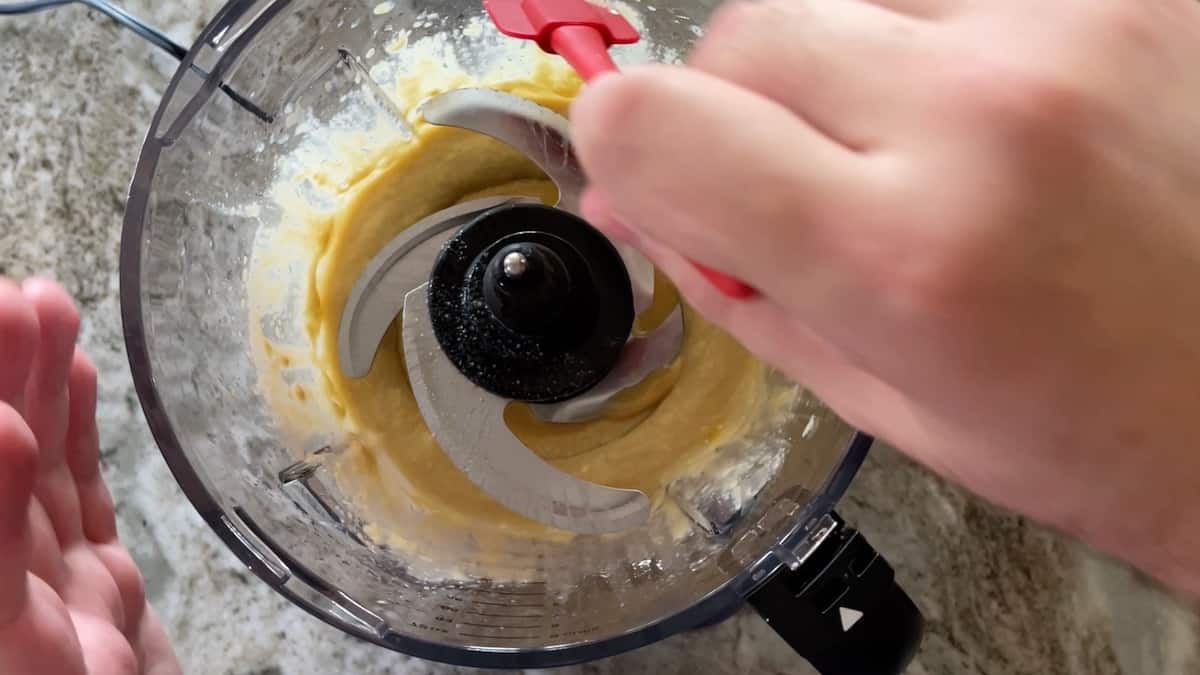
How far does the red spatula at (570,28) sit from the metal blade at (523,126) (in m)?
0.16

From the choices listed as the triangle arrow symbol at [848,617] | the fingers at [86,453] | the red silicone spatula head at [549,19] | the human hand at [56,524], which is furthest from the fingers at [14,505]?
the triangle arrow symbol at [848,617]

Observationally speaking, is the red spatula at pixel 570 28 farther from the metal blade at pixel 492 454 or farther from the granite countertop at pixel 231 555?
the granite countertop at pixel 231 555

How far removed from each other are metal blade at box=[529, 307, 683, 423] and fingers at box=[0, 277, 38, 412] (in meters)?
0.31

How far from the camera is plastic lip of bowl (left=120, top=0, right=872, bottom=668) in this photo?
513mm

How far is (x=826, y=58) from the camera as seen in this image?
0.29m

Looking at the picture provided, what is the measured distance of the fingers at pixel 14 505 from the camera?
0.33 meters

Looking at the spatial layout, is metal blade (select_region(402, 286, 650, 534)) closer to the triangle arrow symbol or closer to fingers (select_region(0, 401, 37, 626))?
the triangle arrow symbol

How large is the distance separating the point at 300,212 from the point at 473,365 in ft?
0.53

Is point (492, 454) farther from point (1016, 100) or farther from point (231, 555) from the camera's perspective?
point (1016, 100)

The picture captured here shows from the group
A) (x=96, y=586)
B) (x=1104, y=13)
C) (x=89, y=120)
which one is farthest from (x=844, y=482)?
(x=89, y=120)

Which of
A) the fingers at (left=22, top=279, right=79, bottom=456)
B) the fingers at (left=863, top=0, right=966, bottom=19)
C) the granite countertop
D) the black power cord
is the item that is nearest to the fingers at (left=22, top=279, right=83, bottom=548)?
the fingers at (left=22, top=279, right=79, bottom=456)

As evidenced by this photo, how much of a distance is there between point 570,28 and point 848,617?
32 cm

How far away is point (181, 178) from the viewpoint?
542 mm

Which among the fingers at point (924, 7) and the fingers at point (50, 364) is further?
the fingers at point (50, 364)
